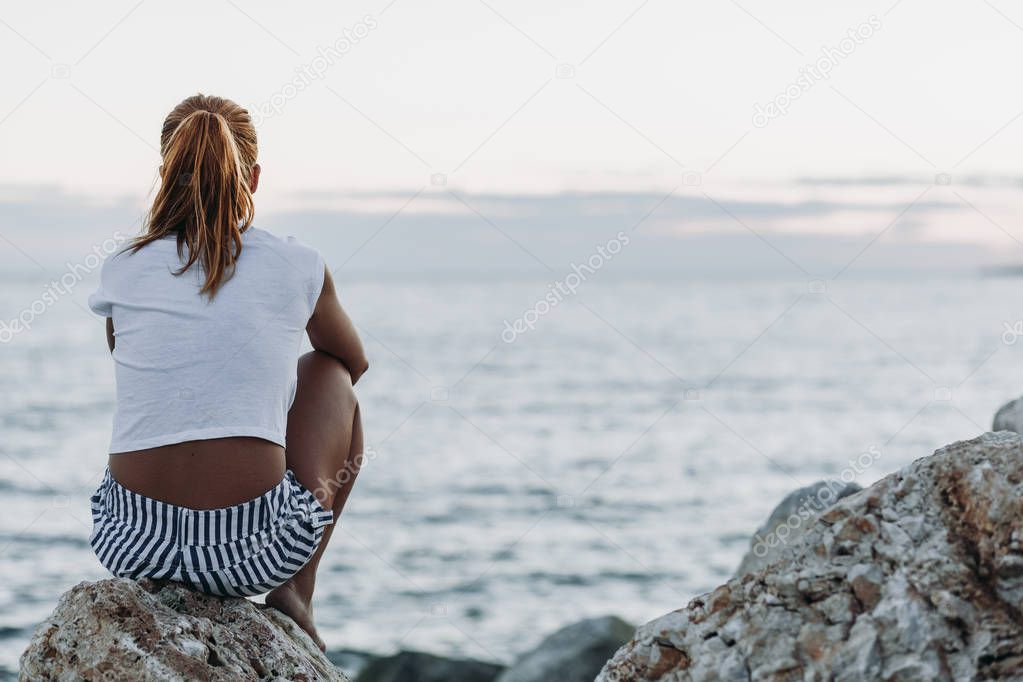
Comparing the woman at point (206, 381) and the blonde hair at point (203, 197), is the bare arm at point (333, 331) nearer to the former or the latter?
the woman at point (206, 381)

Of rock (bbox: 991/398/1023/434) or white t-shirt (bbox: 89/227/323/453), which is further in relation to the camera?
rock (bbox: 991/398/1023/434)

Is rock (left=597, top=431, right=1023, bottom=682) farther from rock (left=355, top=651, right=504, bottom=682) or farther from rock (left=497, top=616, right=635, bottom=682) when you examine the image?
rock (left=355, top=651, right=504, bottom=682)

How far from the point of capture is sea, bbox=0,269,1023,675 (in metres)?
12.1

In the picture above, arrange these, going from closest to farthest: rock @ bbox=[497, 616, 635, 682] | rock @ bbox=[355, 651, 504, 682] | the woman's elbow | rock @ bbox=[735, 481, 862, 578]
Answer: the woman's elbow < rock @ bbox=[735, 481, 862, 578] < rock @ bbox=[497, 616, 635, 682] < rock @ bbox=[355, 651, 504, 682]

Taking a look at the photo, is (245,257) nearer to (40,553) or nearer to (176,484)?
(176,484)

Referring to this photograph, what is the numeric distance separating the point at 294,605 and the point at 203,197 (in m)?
1.55

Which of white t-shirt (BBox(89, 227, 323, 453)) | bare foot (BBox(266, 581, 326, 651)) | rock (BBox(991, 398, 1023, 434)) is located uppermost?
rock (BBox(991, 398, 1023, 434))

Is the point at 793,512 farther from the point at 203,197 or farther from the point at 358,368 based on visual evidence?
the point at 203,197

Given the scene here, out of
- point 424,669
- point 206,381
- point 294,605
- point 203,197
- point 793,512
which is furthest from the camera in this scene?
point 424,669

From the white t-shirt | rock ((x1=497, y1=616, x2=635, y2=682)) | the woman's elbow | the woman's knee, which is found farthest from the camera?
rock ((x1=497, y1=616, x2=635, y2=682))

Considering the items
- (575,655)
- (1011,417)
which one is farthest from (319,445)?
(575,655)

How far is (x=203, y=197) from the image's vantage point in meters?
3.54

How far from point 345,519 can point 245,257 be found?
13.6 metres

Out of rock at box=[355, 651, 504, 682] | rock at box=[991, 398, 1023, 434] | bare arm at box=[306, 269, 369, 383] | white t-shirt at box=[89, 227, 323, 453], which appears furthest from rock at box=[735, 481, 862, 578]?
rock at box=[355, 651, 504, 682]
